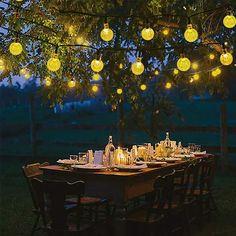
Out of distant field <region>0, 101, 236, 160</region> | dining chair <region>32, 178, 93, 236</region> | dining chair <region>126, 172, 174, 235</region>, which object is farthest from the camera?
distant field <region>0, 101, 236, 160</region>

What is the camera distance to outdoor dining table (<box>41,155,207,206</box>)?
508 cm

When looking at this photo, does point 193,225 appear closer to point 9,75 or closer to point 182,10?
point 182,10

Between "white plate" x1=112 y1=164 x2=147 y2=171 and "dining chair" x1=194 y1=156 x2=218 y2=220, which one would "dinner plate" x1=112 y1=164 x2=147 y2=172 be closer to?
"white plate" x1=112 y1=164 x2=147 y2=171

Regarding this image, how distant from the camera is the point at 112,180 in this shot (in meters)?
5.12

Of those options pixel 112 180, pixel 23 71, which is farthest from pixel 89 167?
pixel 23 71

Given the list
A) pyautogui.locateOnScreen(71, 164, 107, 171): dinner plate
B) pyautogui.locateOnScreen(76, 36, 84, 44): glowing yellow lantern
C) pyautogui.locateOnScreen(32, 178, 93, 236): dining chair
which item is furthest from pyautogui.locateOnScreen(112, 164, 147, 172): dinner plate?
pyautogui.locateOnScreen(76, 36, 84, 44): glowing yellow lantern

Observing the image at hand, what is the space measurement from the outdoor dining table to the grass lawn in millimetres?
1167

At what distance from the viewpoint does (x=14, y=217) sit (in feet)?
23.7

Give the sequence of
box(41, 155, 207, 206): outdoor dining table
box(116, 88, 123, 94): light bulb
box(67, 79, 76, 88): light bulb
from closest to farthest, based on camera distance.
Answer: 1. box(41, 155, 207, 206): outdoor dining table
2. box(67, 79, 76, 88): light bulb
3. box(116, 88, 123, 94): light bulb

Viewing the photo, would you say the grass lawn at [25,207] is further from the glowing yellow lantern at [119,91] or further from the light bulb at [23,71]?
the glowing yellow lantern at [119,91]

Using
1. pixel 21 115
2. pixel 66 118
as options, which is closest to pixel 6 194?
pixel 66 118

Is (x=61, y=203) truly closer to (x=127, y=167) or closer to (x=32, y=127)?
(x=127, y=167)

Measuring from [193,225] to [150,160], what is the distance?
3.69 ft

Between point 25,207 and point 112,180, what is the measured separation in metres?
3.11
